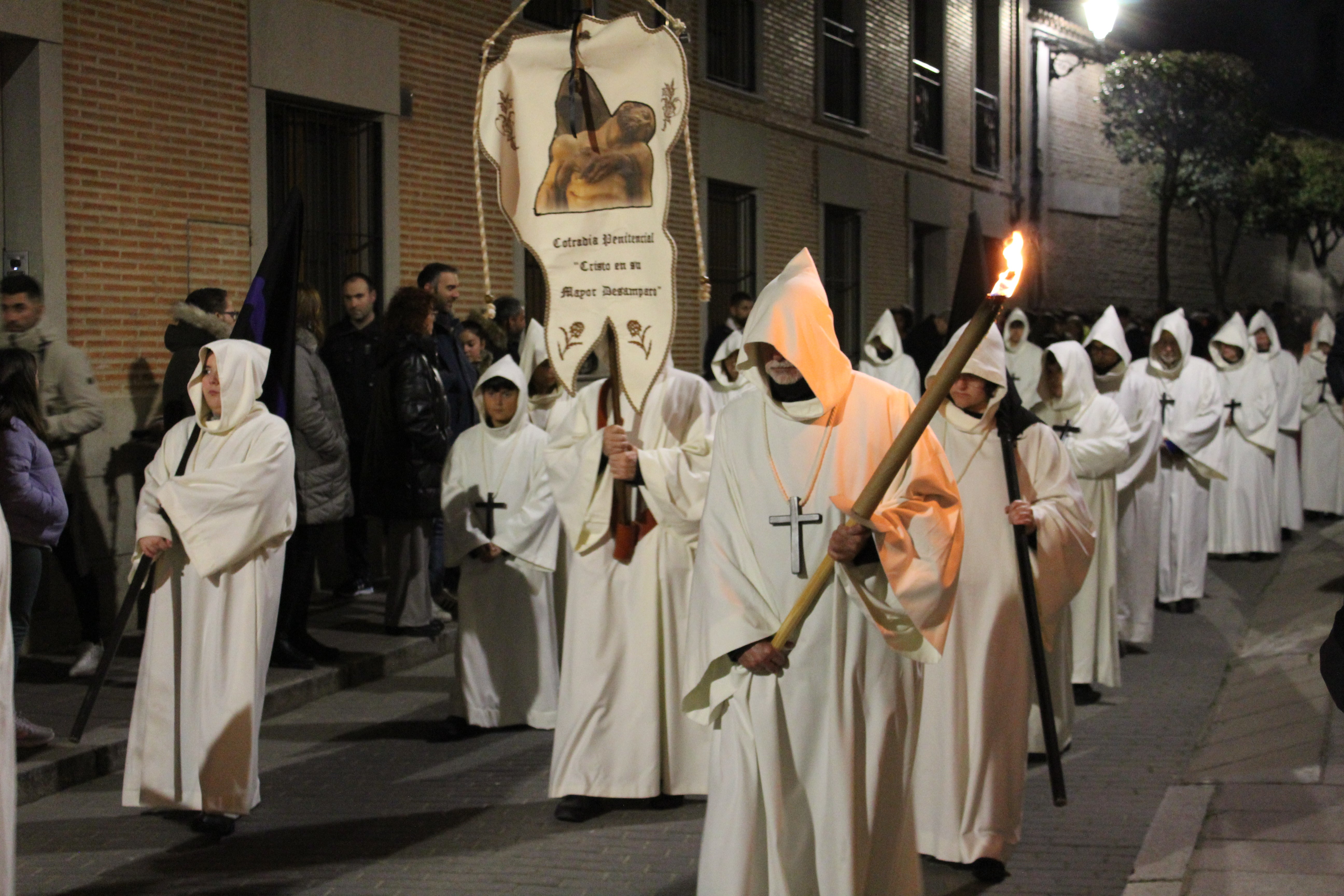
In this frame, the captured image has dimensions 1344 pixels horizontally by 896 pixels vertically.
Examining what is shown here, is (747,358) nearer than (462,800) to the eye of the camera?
Yes

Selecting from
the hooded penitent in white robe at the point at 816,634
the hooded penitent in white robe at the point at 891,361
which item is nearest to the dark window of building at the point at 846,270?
the hooded penitent in white robe at the point at 891,361

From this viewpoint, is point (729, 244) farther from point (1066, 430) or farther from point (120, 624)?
point (120, 624)

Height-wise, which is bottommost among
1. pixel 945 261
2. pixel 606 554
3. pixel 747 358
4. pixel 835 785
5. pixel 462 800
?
pixel 462 800

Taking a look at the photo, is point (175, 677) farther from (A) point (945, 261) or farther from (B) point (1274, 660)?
(A) point (945, 261)

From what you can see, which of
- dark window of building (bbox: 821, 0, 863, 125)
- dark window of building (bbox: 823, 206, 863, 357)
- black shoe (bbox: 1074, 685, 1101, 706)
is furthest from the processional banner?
dark window of building (bbox: 823, 206, 863, 357)

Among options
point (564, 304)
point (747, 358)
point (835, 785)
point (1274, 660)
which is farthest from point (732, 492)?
point (1274, 660)

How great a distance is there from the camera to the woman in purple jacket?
712 centimetres

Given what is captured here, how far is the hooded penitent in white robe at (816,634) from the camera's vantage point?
14.8 ft

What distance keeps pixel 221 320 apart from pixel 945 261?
17.2 m

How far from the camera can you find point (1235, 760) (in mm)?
7352

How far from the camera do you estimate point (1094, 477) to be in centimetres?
948

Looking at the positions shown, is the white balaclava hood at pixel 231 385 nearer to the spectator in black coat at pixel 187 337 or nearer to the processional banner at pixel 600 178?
the processional banner at pixel 600 178

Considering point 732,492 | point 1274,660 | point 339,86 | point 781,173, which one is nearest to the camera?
point 732,492

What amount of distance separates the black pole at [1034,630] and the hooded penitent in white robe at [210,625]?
9.85ft
